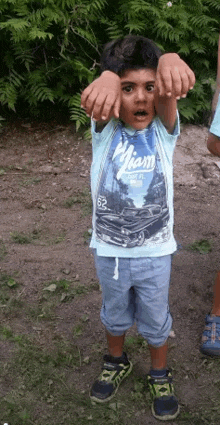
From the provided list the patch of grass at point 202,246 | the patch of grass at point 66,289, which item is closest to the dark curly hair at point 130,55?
the patch of grass at point 66,289

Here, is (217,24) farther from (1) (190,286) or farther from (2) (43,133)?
(1) (190,286)

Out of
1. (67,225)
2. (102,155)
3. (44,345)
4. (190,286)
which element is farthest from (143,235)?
(67,225)

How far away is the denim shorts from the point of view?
7.68ft

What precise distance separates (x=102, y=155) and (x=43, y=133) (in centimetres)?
373

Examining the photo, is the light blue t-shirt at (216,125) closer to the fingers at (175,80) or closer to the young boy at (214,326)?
the young boy at (214,326)

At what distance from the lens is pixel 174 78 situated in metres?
1.90

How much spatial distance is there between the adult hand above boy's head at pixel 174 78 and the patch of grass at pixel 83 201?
2621mm

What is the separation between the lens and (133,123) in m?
2.22

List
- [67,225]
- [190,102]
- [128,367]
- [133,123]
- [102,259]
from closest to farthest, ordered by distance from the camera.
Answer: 1. [133,123]
2. [102,259]
3. [128,367]
4. [67,225]
5. [190,102]

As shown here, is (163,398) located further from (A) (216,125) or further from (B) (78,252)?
(B) (78,252)

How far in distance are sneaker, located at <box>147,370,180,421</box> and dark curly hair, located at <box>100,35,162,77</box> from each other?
153 centimetres

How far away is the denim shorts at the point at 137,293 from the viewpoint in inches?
92.2

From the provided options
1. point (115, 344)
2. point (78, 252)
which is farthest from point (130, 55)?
point (78, 252)

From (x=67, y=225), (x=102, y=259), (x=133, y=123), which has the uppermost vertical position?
(x=133, y=123)
